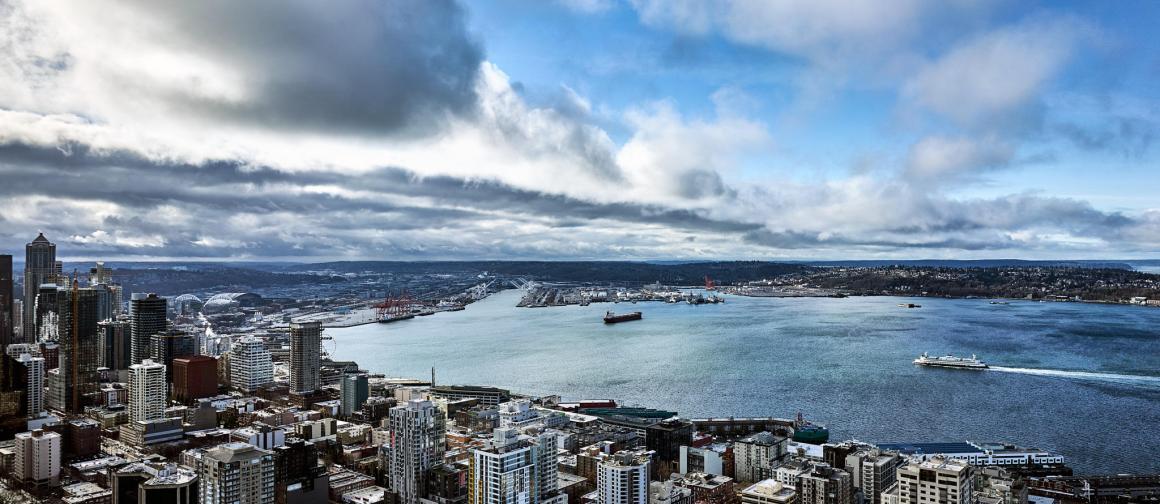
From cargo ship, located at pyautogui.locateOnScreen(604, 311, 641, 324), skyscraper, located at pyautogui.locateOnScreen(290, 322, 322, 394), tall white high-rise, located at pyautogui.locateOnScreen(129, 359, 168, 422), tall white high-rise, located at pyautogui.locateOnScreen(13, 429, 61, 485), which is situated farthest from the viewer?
cargo ship, located at pyautogui.locateOnScreen(604, 311, 641, 324)

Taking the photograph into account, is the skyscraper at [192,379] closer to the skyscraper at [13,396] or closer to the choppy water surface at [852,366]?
the skyscraper at [13,396]

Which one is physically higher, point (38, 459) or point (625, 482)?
point (625, 482)

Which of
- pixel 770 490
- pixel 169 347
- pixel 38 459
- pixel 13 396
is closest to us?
pixel 770 490

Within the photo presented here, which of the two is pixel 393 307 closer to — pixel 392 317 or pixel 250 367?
pixel 392 317

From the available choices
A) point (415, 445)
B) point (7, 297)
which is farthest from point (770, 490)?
point (7, 297)

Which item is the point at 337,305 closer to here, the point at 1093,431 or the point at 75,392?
the point at 75,392

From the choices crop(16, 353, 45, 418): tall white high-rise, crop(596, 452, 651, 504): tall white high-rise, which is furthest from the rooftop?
crop(16, 353, 45, 418): tall white high-rise

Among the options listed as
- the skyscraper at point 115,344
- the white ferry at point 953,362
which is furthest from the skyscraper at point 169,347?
the white ferry at point 953,362

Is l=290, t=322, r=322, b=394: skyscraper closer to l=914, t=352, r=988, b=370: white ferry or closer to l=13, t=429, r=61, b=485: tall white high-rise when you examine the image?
l=13, t=429, r=61, b=485: tall white high-rise
